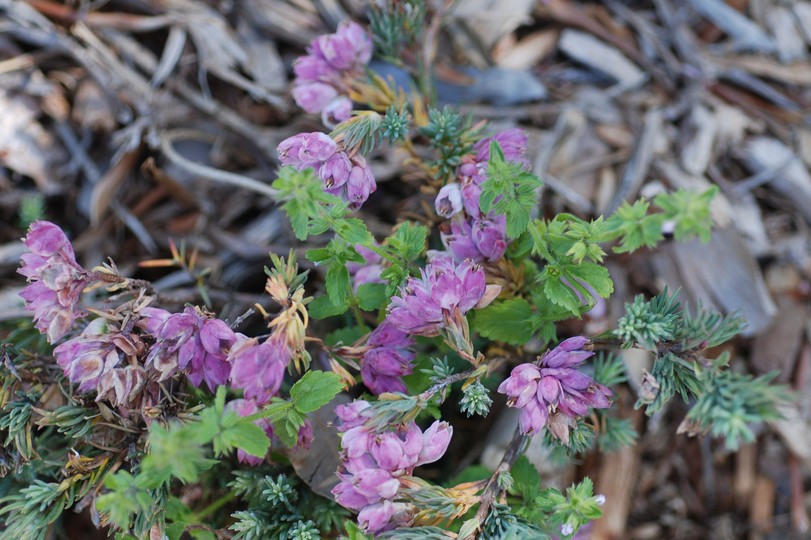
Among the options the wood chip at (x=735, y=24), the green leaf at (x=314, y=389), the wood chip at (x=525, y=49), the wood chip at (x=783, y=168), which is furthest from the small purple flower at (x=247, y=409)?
the wood chip at (x=735, y=24)

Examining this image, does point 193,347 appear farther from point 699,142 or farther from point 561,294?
point 699,142

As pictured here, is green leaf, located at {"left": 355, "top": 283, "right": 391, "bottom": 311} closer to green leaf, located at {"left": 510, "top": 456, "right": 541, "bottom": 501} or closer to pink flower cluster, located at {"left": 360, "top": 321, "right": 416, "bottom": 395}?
pink flower cluster, located at {"left": 360, "top": 321, "right": 416, "bottom": 395}

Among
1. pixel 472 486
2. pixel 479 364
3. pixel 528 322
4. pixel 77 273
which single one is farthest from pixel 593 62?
pixel 77 273

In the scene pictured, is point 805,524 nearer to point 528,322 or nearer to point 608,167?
point 608,167

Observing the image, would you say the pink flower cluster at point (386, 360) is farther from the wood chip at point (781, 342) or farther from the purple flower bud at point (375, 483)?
the wood chip at point (781, 342)

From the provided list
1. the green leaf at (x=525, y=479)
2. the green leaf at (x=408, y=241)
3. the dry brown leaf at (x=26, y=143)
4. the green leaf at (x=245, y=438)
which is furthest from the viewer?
the dry brown leaf at (x=26, y=143)
